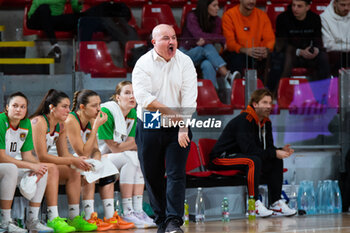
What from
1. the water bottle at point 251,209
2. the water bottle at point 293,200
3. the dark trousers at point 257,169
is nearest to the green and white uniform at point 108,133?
the dark trousers at point 257,169

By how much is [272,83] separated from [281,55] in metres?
0.35

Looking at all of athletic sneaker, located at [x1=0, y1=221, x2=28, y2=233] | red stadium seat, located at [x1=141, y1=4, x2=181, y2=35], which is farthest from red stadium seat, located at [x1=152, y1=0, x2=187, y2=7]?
athletic sneaker, located at [x1=0, y1=221, x2=28, y2=233]

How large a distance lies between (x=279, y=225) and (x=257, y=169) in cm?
80

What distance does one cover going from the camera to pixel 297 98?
6809 mm

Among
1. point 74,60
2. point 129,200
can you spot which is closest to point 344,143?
point 129,200

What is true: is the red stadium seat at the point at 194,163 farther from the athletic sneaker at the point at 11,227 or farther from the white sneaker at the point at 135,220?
the athletic sneaker at the point at 11,227

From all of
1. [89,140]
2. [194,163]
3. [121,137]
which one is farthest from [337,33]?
[89,140]

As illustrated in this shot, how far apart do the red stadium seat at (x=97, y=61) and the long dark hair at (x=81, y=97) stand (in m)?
0.58

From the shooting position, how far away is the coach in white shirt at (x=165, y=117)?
13.8 ft

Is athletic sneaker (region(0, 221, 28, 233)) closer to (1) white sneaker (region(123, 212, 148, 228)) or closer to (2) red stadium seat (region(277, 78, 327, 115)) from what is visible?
(1) white sneaker (region(123, 212, 148, 228))

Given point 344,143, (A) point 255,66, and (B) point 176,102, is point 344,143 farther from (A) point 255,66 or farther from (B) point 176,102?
(B) point 176,102

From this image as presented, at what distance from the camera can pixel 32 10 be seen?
746cm

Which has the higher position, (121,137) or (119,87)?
(119,87)

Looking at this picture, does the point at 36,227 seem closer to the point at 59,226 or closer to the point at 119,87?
the point at 59,226
